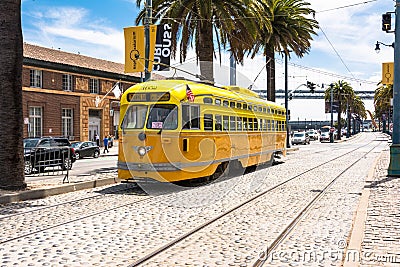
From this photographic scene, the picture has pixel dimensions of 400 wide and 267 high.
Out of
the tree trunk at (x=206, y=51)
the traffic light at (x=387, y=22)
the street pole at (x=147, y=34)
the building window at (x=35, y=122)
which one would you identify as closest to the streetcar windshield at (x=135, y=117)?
the street pole at (x=147, y=34)

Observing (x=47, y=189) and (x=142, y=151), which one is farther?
(x=142, y=151)

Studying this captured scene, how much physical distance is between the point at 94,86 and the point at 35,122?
29.8 ft

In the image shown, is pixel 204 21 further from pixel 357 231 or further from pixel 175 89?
pixel 357 231

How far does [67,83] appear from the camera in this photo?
4891 cm

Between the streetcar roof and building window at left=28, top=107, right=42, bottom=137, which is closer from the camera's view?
the streetcar roof

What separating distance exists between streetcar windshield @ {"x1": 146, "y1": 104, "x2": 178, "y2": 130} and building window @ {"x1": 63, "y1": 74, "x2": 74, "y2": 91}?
118 feet

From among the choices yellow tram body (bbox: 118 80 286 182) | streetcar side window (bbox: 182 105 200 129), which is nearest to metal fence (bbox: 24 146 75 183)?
yellow tram body (bbox: 118 80 286 182)

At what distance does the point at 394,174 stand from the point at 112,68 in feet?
143

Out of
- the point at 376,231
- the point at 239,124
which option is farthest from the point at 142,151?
the point at 376,231

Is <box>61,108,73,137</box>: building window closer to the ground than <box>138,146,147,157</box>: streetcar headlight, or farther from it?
farther from it

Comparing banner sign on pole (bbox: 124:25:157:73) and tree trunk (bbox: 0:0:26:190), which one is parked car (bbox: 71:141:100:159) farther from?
tree trunk (bbox: 0:0:26:190)

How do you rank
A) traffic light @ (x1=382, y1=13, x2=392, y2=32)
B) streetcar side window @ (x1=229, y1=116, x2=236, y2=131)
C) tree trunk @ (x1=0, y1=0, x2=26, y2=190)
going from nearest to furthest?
tree trunk @ (x1=0, y1=0, x2=26, y2=190) < streetcar side window @ (x1=229, y1=116, x2=236, y2=131) < traffic light @ (x1=382, y1=13, x2=392, y2=32)

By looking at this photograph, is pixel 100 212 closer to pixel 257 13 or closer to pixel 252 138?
pixel 252 138

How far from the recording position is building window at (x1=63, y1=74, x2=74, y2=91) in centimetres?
4861
